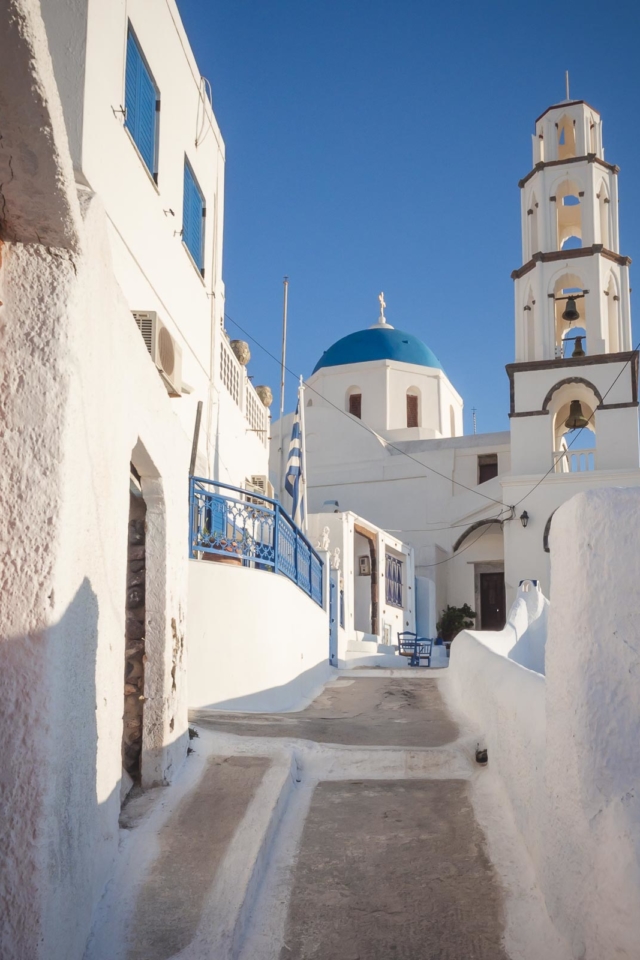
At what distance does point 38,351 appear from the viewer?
3.42 metres

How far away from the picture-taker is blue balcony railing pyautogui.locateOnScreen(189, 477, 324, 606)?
8867 millimetres

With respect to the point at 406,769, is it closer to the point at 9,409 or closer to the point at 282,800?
the point at 282,800

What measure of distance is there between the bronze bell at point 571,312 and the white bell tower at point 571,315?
24 millimetres

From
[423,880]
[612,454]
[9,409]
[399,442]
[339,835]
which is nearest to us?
[9,409]

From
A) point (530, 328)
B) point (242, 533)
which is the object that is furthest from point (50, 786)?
point (530, 328)

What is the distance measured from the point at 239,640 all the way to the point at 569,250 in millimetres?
15752

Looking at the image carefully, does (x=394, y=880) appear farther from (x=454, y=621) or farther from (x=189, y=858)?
(x=454, y=621)

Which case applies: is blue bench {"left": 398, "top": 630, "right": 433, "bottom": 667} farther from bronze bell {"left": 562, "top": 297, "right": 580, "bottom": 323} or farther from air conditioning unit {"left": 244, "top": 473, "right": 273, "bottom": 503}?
bronze bell {"left": 562, "top": 297, "right": 580, "bottom": 323}

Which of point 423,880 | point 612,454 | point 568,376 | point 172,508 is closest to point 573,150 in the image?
point 568,376

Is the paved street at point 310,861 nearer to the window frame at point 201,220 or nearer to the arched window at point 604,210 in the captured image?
the window frame at point 201,220

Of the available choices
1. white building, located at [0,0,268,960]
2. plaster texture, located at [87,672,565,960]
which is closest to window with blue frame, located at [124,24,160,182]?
white building, located at [0,0,268,960]

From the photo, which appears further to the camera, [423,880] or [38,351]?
[423,880]

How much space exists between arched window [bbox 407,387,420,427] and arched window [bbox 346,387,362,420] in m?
1.53

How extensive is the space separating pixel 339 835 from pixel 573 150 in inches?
859
